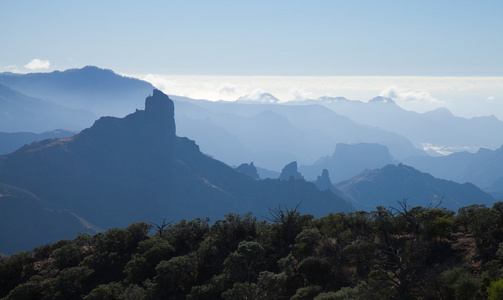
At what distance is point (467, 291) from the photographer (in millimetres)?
17203

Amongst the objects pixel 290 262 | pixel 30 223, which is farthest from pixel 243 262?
pixel 30 223

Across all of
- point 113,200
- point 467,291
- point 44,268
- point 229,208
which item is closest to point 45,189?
point 113,200

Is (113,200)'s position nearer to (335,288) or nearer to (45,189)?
(45,189)

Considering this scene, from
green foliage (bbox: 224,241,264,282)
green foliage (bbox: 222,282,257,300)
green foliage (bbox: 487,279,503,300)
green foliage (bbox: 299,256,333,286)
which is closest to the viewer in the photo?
green foliage (bbox: 487,279,503,300)

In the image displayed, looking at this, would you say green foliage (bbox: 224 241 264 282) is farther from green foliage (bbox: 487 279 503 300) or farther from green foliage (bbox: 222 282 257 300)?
green foliage (bbox: 487 279 503 300)

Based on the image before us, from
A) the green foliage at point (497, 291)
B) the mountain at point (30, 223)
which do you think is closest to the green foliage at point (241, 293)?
the green foliage at point (497, 291)

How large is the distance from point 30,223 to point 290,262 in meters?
157

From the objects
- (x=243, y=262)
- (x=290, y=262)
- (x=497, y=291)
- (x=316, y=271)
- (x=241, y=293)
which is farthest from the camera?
(x=243, y=262)

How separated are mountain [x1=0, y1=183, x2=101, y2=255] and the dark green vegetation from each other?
122 m

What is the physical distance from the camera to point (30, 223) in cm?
14250

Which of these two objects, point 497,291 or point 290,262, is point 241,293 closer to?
point 290,262

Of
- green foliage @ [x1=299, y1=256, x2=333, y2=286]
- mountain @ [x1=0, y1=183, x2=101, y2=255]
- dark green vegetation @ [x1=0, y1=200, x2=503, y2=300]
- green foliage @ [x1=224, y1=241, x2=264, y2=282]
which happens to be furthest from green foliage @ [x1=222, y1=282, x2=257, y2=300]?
mountain @ [x1=0, y1=183, x2=101, y2=255]

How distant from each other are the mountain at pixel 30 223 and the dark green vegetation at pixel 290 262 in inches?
4798

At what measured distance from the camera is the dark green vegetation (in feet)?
64.8
